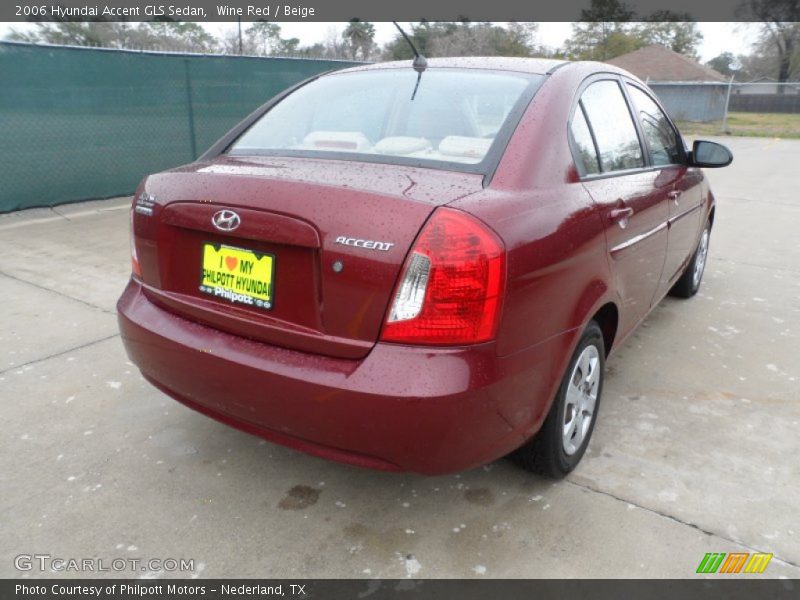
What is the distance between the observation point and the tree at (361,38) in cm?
4876

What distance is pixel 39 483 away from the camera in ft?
8.27

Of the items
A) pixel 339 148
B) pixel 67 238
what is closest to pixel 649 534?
pixel 339 148

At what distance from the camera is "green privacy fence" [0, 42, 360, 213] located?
7027mm

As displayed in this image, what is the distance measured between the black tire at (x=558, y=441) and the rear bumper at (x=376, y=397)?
0.58ft

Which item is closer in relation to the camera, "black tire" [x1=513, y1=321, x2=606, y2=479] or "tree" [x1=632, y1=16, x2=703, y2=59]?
"black tire" [x1=513, y1=321, x2=606, y2=479]

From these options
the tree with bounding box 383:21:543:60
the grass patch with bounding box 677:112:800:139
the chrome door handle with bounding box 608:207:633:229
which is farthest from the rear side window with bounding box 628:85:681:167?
the tree with bounding box 383:21:543:60

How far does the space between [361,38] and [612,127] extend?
56422mm

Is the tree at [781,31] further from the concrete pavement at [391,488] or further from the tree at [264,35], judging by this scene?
the concrete pavement at [391,488]

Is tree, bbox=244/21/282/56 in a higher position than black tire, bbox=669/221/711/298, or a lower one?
higher

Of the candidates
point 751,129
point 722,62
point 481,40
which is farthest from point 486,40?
point 722,62

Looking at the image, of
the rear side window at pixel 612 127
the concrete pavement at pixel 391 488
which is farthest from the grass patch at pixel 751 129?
the rear side window at pixel 612 127

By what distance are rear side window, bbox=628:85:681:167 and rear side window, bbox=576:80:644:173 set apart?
8.1 inches

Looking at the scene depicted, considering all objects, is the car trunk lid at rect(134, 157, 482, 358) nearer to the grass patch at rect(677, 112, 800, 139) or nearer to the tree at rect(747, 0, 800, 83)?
the grass patch at rect(677, 112, 800, 139)

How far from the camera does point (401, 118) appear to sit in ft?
8.66
